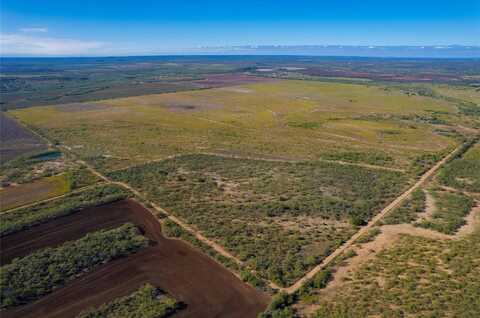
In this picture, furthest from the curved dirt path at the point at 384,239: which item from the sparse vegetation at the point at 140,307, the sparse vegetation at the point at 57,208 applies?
the sparse vegetation at the point at 57,208

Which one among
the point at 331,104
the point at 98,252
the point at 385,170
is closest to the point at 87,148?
the point at 98,252

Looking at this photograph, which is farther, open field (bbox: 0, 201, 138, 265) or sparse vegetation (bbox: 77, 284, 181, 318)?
open field (bbox: 0, 201, 138, 265)

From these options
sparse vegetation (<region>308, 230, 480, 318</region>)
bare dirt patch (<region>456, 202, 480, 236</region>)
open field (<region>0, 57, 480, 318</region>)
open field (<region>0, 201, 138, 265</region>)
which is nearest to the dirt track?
open field (<region>0, 57, 480, 318</region>)

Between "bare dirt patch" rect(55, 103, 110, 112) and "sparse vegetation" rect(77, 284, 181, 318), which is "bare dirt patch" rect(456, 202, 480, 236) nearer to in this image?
"sparse vegetation" rect(77, 284, 181, 318)

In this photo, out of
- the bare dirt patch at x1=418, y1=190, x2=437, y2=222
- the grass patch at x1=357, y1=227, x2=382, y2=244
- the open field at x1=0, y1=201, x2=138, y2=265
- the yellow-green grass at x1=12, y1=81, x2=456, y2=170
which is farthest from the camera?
the yellow-green grass at x1=12, y1=81, x2=456, y2=170

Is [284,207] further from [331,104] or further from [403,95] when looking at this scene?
[403,95]

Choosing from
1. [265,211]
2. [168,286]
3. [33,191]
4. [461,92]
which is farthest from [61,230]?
[461,92]

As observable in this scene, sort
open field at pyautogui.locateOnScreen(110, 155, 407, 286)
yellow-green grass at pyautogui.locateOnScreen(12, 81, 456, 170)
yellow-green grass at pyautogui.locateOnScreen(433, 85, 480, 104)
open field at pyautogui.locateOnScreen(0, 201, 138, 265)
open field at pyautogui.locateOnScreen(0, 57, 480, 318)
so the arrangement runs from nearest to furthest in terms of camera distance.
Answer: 1. open field at pyautogui.locateOnScreen(0, 57, 480, 318)
2. open field at pyautogui.locateOnScreen(110, 155, 407, 286)
3. open field at pyautogui.locateOnScreen(0, 201, 138, 265)
4. yellow-green grass at pyautogui.locateOnScreen(12, 81, 456, 170)
5. yellow-green grass at pyautogui.locateOnScreen(433, 85, 480, 104)
